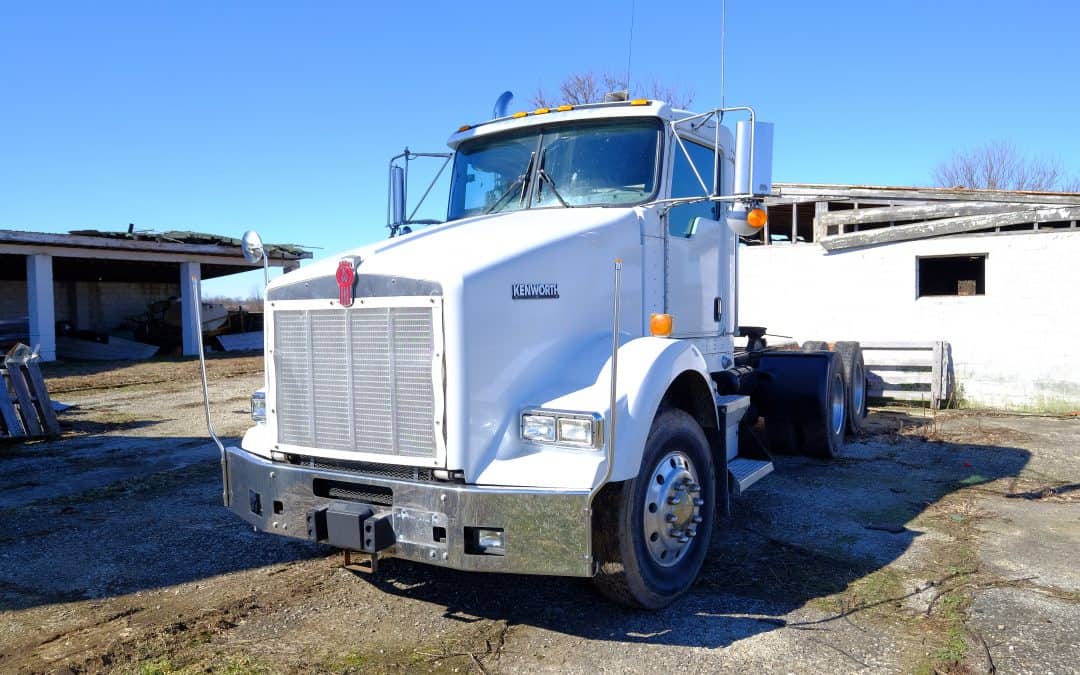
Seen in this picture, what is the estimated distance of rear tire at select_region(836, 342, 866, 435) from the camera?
351 inches

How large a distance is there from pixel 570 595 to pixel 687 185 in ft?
9.09

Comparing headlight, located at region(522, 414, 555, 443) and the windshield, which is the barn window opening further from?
headlight, located at region(522, 414, 555, 443)

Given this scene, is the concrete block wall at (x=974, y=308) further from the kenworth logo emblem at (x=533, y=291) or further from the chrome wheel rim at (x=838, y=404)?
the kenworth logo emblem at (x=533, y=291)

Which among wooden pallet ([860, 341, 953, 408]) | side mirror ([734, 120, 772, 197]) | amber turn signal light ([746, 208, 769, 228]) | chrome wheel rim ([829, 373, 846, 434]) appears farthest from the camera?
wooden pallet ([860, 341, 953, 408])

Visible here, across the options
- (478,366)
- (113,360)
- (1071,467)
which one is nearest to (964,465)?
(1071,467)

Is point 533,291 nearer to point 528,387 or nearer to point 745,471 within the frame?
point 528,387

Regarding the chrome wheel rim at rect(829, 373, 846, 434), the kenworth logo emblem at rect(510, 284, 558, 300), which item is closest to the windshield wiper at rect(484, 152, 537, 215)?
the kenworth logo emblem at rect(510, 284, 558, 300)

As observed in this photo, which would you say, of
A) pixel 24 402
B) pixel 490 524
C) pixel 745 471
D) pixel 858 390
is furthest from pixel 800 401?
pixel 24 402

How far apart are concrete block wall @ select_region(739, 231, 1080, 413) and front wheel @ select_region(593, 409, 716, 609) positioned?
881 cm

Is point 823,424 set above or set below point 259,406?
below

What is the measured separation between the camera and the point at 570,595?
4359mm

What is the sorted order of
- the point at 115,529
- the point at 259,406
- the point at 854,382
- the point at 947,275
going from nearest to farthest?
the point at 259,406
the point at 115,529
the point at 854,382
the point at 947,275

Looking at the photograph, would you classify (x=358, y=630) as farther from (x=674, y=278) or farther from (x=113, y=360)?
(x=113, y=360)

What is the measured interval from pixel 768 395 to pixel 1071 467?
9.98 ft
